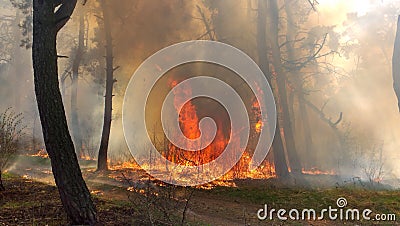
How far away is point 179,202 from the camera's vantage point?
277 inches

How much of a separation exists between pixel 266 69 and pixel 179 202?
740 cm

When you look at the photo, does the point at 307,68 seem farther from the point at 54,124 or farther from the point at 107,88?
the point at 54,124

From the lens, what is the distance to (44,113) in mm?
5605

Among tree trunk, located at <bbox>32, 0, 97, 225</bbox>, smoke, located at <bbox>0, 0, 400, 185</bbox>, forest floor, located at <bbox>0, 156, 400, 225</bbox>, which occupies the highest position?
smoke, located at <bbox>0, 0, 400, 185</bbox>

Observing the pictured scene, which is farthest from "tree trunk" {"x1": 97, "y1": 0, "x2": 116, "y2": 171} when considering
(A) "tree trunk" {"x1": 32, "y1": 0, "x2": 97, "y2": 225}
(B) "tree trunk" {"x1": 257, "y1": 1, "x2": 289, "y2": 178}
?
(A) "tree trunk" {"x1": 32, "y1": 0, "x2": 97, "y2": 225}

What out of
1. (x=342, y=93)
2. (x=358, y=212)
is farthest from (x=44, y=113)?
(x=342, y=93)

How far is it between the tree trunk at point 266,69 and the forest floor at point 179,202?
2.37 ft

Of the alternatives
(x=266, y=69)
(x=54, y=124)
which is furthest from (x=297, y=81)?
(x=54, y=124)

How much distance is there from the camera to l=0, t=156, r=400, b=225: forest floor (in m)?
5.76

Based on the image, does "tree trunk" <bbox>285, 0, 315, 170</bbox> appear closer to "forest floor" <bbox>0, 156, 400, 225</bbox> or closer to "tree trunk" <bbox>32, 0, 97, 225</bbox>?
"forest floor" <bbox>0, 156, 400, 225</bbox>

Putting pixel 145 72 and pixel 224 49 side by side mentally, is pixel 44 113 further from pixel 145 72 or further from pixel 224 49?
pixel 145 72

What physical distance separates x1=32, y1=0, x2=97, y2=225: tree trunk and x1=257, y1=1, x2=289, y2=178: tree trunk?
26.4ft

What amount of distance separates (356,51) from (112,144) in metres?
18.2

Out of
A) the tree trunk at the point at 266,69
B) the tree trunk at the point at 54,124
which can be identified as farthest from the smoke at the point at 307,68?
the tree trunk at the point at 54,124
